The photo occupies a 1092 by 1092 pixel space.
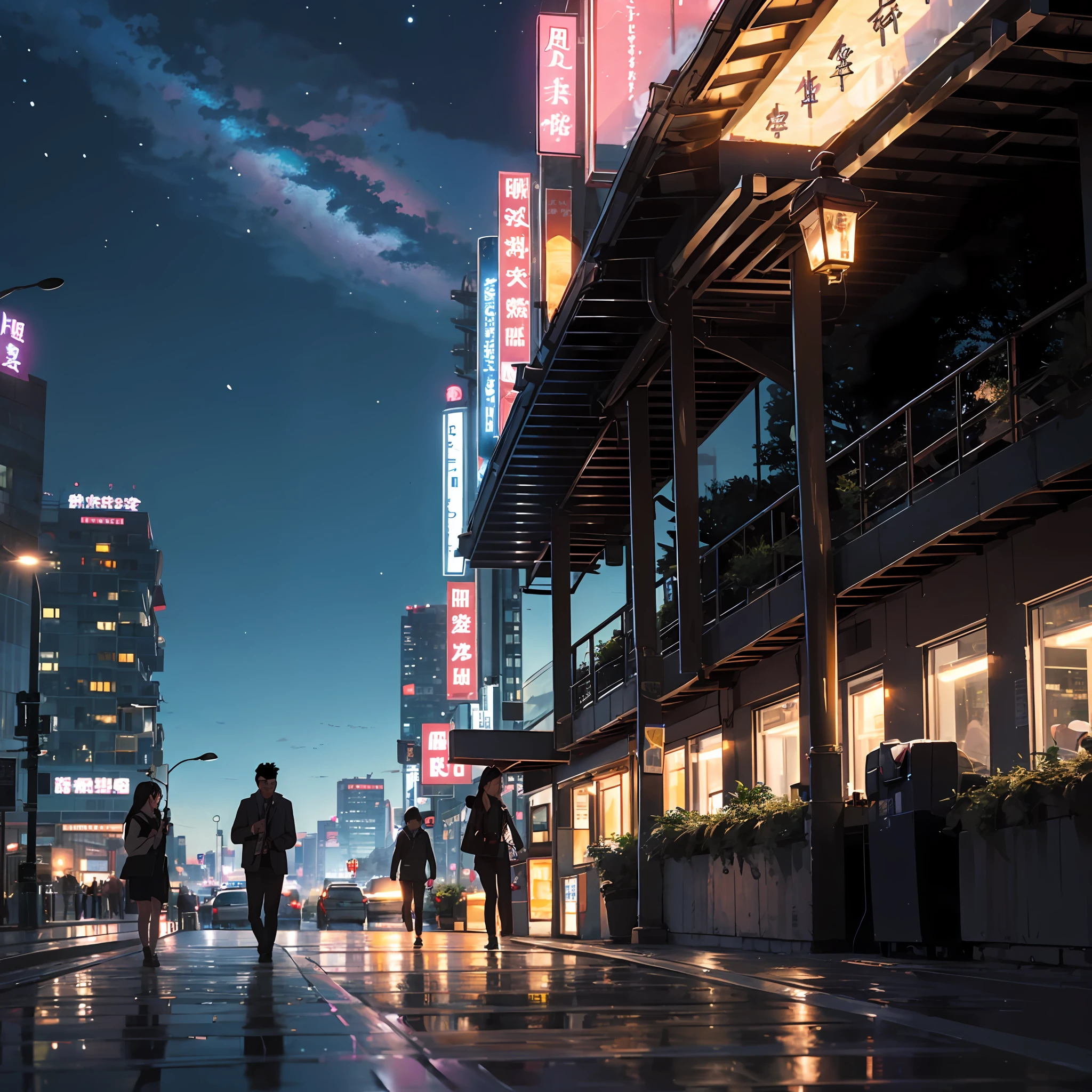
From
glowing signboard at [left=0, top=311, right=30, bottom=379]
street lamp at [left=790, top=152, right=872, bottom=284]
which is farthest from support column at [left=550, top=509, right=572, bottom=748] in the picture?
glowing signboard at [left=0, top=311, right=30, bottom=379]

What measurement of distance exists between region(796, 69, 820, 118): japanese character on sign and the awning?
57.4 feet

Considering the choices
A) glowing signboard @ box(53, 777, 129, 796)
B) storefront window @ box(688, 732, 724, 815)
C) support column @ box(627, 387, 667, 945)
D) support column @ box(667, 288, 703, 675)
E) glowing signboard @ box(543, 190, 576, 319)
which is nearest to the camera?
support column @ box(667, 288, 703, 675)

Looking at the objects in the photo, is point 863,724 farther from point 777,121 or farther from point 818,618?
point 777,121

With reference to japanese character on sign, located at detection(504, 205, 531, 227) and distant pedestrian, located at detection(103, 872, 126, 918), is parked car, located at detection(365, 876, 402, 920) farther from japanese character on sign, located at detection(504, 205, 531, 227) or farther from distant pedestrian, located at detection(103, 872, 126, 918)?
japanese character on sign, located at detection(504, 205, 531, 227)

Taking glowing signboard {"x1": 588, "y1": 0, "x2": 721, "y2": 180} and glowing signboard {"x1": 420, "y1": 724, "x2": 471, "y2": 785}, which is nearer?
glowing signboard {"x1": 588, "y1": 0, "x2": 721, "y2": 180}

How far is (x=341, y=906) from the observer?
44.9 meters

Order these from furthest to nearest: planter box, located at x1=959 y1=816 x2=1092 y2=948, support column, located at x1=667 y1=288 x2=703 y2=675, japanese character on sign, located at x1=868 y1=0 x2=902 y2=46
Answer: support column, located at x1=667 y1=288 x2=703 y2=675 < japanese character on sign, located at x1=868 y1=0 x2=902 y2=46 < planter box, located at x1=959 y1=816 x2=1092 y2=948

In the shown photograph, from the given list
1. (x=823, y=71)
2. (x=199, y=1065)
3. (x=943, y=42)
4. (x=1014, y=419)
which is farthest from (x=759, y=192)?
(x=199, y=1065)

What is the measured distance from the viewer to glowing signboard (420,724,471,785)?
98.4 metres

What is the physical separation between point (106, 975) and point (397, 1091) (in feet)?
27.8

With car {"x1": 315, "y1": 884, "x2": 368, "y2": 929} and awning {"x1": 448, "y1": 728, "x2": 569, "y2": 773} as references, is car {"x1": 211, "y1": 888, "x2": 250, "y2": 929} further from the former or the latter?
awning {"x1": 448, "y1": 728, "x2": 569, "y2": 773}

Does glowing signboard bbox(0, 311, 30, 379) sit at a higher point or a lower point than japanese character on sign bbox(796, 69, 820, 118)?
higher

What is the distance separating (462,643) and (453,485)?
406 inches

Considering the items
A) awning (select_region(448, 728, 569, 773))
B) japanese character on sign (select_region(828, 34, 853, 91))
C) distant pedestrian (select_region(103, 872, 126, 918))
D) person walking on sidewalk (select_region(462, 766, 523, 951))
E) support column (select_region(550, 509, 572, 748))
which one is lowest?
distant pedestrian (select_region(103, 872, 126, 918))
